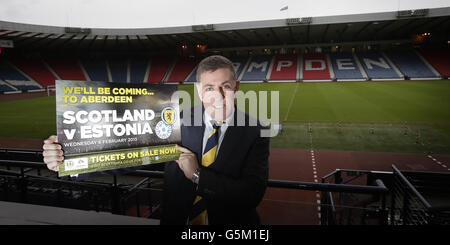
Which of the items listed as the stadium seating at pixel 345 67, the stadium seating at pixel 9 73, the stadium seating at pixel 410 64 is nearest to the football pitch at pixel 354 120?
the stadium seating at pixel 410 64

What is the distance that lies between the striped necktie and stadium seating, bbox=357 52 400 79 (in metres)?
→ 39.5

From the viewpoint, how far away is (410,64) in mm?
37312

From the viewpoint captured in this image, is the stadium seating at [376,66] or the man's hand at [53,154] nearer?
the man's hand at [53,154]

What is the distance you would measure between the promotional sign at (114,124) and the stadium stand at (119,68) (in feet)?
147

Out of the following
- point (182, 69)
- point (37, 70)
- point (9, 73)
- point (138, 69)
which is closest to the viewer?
point (9, 73)

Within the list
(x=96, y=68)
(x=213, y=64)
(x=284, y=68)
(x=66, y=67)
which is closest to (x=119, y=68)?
(x=96, y=68)

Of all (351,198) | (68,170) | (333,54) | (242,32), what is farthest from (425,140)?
(333,54)

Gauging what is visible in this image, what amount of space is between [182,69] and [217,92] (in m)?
44.9

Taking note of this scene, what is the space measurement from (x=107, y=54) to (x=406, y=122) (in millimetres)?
48755

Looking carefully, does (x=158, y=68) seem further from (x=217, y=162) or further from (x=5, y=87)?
(x=217, y=162)

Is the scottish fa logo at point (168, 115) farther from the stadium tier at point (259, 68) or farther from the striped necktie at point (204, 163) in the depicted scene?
the stadium tier at point (259, 68)

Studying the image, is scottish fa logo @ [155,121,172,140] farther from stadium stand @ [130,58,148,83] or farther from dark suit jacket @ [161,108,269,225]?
stadium stand @ [130,58,148,83]

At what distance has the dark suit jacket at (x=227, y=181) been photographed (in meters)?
1.74
